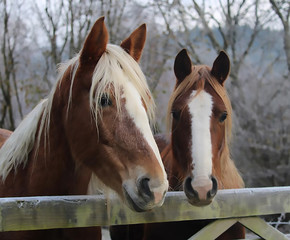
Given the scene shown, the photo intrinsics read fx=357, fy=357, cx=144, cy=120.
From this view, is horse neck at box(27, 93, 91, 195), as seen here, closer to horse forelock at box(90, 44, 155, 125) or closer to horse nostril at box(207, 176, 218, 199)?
horse forelock at box(90, 44, 155, 125)

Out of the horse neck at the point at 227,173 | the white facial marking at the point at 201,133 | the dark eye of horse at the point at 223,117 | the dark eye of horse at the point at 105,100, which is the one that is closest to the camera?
the dark eye of horse at the point at 105,100

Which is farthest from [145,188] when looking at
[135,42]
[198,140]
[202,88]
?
[202,88]

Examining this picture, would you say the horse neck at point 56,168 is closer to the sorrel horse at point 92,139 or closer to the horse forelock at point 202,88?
the sorrel horse at point 92,139

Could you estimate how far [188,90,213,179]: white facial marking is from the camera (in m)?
2.40

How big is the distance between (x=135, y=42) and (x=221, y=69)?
3.06 feet

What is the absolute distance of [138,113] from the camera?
196 cm

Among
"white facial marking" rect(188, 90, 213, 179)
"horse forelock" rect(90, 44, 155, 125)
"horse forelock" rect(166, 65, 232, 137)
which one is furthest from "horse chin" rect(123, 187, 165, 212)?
"horse forelock" rect(166, 65, 232, 137)

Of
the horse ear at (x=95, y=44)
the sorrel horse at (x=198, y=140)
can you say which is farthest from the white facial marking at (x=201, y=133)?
the horse ear at (x=95, y=44)

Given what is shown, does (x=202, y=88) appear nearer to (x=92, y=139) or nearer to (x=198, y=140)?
(x=198, y=140)

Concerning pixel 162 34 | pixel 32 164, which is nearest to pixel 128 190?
pixel 32 164

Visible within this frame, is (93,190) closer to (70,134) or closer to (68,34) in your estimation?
(70,134)

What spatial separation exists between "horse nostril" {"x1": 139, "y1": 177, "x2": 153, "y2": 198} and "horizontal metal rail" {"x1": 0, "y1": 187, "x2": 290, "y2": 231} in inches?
13.6

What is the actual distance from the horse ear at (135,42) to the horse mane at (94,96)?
242 millimetres

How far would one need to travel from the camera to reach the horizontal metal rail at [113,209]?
1793mm
